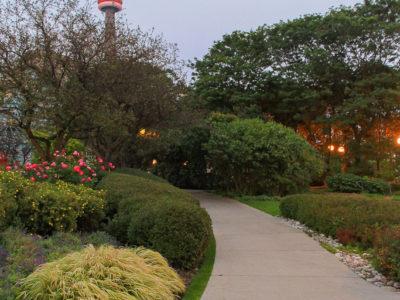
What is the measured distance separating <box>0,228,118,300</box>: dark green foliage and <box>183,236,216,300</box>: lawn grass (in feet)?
4.72

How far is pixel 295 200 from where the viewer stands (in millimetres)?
11672

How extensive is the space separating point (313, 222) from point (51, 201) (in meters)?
5.40

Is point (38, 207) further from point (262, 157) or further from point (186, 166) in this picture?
point (186, 166)

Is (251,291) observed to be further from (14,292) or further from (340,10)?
(340,10)

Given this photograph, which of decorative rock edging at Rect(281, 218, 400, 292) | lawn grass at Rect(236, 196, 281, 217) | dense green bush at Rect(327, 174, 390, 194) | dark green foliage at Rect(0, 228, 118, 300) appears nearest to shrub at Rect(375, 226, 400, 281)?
decorative rock edging at Rect(281, 218, 400, 292)

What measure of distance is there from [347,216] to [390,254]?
302 centimetres

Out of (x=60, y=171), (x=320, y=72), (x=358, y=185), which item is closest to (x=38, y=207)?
(x=60, y=171)

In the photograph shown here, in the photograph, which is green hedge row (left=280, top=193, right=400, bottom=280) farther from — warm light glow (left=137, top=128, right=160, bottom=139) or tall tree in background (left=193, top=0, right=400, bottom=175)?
tall tree in background (left=193, top=0, right=400, bottom=175)

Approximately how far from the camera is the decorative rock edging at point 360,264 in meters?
5.93

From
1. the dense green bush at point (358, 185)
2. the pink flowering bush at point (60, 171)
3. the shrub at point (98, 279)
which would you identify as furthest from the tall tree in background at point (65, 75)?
the dense green bush at point (358, 185)

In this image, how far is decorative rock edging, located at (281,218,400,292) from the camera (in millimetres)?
5930

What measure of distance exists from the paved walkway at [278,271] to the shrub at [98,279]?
835 mm

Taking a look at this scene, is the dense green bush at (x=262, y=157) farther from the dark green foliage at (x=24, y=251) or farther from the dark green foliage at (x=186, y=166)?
the dark green foliage at (x=24, y=251)

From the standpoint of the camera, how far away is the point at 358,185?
21.7m
